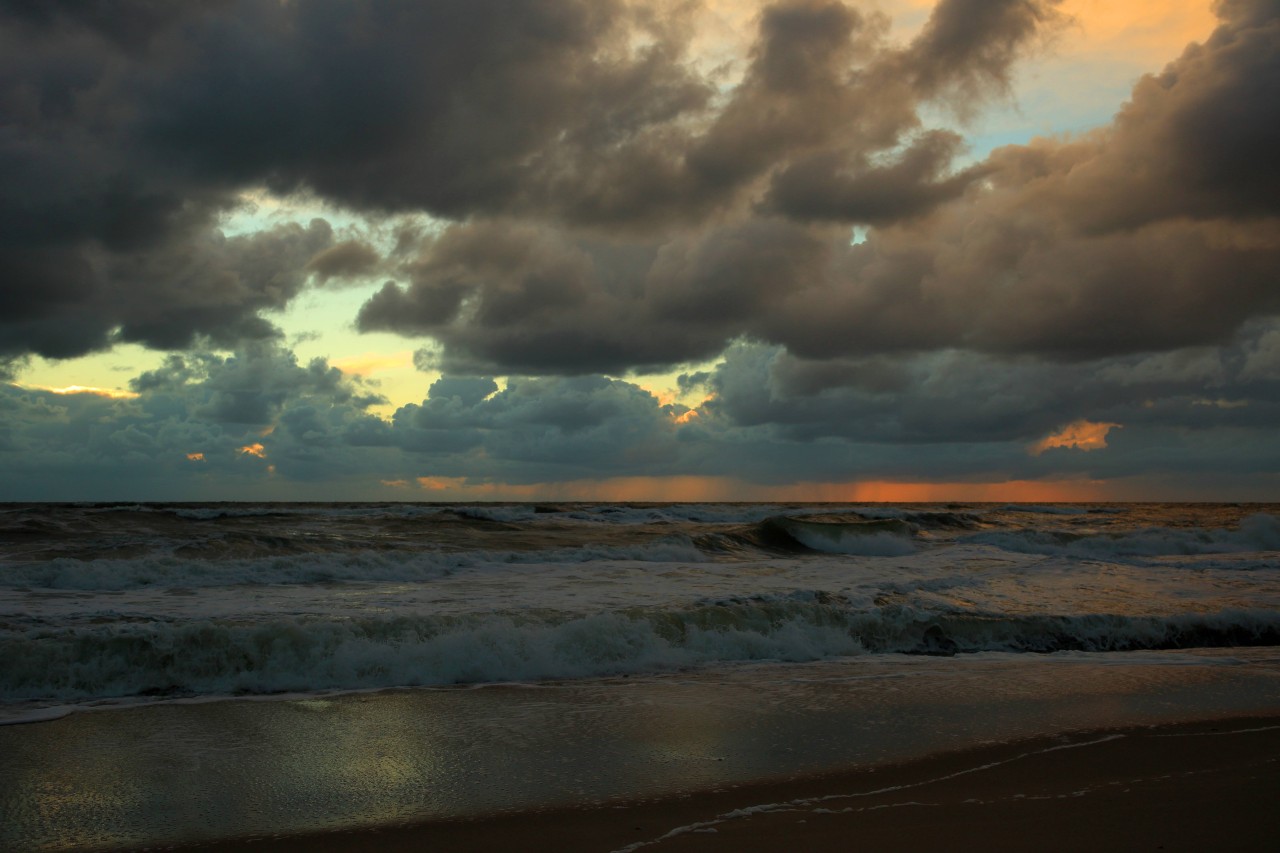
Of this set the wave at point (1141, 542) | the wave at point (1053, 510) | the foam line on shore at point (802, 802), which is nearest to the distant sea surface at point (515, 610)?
the wave at point (1141, 542)

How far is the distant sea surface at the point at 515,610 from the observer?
8734mm

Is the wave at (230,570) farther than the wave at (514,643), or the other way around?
the wave at (230,570)

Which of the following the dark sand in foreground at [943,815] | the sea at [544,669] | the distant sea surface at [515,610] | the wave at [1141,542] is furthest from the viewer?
the wave at [1141,542]

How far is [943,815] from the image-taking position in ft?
16.2

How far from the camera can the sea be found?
18.7ft

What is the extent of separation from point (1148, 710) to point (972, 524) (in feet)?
108

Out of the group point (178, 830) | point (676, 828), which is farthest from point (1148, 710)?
point (178, 830)

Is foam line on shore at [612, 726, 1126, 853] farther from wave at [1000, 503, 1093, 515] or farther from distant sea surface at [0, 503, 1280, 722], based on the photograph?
wave at [1000, 503, 1093, 515]

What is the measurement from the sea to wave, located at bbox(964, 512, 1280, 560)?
27.7 ft

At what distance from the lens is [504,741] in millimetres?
6500

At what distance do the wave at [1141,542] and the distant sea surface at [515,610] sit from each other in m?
3.16

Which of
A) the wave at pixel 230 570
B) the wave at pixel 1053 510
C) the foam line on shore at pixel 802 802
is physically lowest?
the wave at pixel 1053 510

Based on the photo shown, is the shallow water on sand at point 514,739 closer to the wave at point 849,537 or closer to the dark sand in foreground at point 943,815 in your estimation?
the dark sand in foreground at point 943,815

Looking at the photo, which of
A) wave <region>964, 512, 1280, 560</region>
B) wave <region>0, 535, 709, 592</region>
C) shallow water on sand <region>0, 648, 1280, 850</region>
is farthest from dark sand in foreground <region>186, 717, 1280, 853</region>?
wave <region>964, 512, 1280, 560</region>
